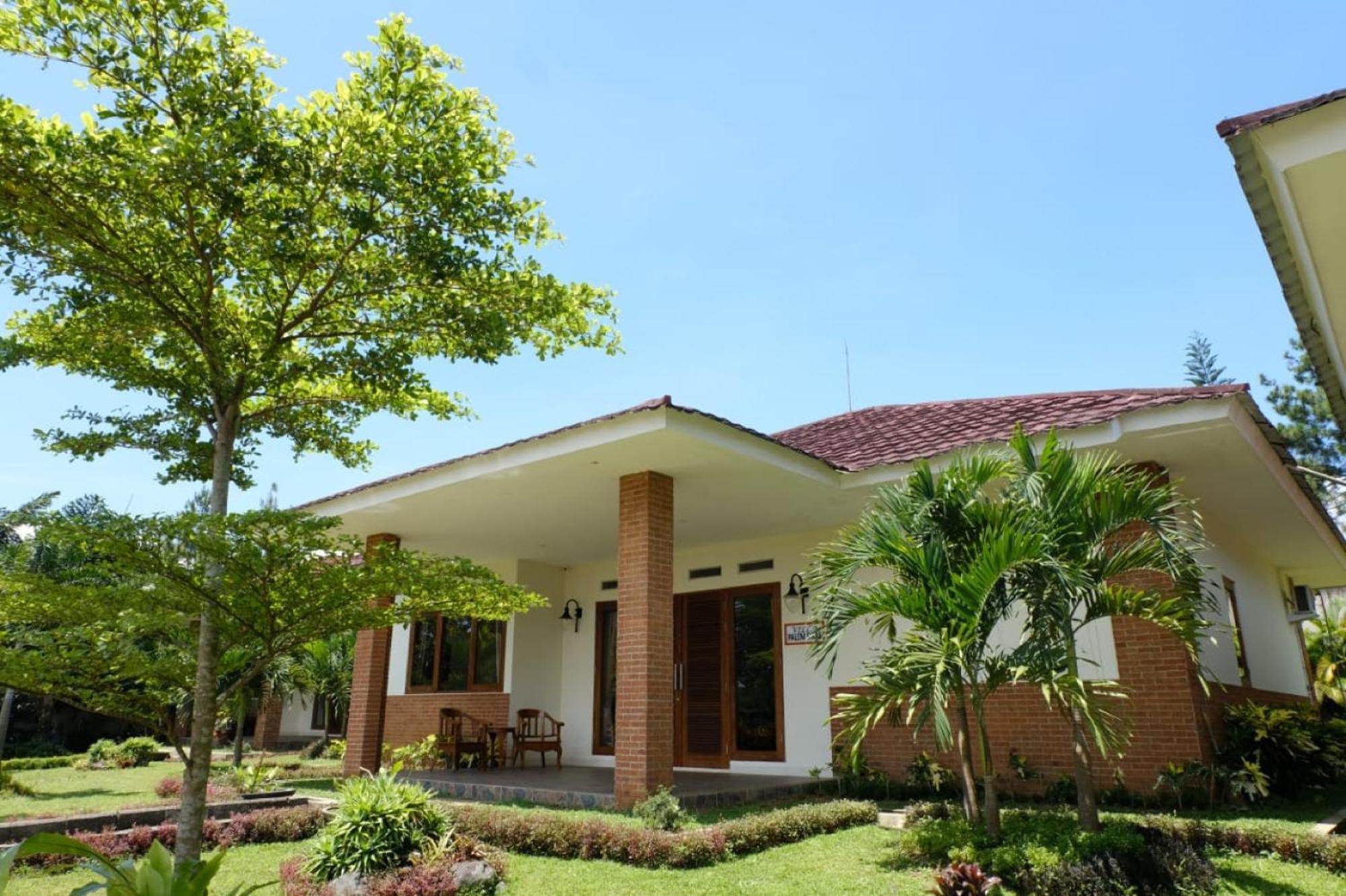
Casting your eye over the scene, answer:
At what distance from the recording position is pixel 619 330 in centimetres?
595

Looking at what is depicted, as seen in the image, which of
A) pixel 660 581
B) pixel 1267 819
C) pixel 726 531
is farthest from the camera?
pixel 726 531

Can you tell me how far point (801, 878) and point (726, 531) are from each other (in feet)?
21.0

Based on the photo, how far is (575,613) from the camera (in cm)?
1413

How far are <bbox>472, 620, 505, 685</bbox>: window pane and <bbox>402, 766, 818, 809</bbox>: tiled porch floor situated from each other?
2.04 m

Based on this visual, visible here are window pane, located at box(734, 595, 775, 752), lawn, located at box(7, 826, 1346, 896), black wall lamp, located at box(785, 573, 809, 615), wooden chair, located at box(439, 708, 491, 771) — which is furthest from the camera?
wooden chair, located at box(439, 708, 491, 771)

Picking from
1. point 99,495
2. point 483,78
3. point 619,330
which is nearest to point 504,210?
point 483,78

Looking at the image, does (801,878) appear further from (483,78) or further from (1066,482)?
(483,78)

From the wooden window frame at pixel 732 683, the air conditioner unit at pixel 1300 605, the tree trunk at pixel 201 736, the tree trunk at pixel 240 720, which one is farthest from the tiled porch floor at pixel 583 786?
the air conditioner unit at pixel 1300 605

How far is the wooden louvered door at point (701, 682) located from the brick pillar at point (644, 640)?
3627mm

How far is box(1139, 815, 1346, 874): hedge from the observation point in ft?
17.8

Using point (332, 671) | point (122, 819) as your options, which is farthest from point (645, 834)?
point (332, 671)

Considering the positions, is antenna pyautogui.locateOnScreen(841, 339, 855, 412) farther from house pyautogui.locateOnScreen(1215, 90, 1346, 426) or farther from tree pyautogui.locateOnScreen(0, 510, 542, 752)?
tree pyautogui.locateOnScreen(0, 510, 542, 752)

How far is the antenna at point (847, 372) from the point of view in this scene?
1441 cm

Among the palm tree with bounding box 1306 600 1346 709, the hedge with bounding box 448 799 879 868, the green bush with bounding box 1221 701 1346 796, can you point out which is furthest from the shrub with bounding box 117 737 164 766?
the palm tree with bounding box 1306 600 1346 709
